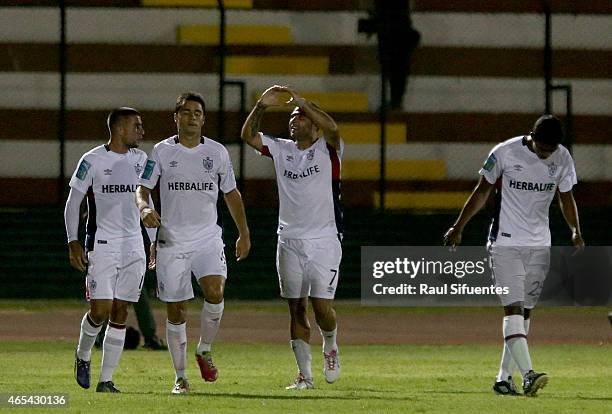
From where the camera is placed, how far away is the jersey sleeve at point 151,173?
13.4 meters

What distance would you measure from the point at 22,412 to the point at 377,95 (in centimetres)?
1688

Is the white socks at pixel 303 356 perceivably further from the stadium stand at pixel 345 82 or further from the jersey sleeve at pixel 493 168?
the stadium stand at pixel 345 82

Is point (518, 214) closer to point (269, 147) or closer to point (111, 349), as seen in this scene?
point (269, 147)

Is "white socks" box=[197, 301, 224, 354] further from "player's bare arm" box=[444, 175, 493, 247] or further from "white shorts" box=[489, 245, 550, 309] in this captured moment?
"white shorts" box=[489, 245, 550, 309]

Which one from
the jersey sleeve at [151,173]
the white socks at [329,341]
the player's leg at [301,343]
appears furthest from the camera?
the white socks at [329,341]

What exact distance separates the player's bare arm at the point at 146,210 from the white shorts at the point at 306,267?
134 centimetres

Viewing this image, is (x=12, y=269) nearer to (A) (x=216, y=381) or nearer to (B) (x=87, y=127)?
(B) (x=87, y=127)

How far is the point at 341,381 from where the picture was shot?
15.0 meters

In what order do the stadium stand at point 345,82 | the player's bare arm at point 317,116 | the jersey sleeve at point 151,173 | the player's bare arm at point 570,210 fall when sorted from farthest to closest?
the stadium stand at point 345,82
the player's bare arm at point 570,210
the player's bare arm at point 317,116
the jersey sleeve at point 151,173

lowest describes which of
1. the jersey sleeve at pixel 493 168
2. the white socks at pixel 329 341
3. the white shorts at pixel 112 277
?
the white socks at pixel 329 341

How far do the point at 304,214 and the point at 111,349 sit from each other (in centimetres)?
197

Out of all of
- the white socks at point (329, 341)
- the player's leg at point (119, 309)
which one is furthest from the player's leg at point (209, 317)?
the white socks at point (329, 341)

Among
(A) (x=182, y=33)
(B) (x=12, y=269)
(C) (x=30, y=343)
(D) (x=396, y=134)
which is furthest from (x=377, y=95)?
(C) (x=30, y=343)

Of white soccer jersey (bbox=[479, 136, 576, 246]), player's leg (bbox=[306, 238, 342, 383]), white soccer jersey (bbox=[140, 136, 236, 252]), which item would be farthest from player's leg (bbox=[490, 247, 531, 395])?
white soccer jersey (bbox=[140, 136, 236, 252])
